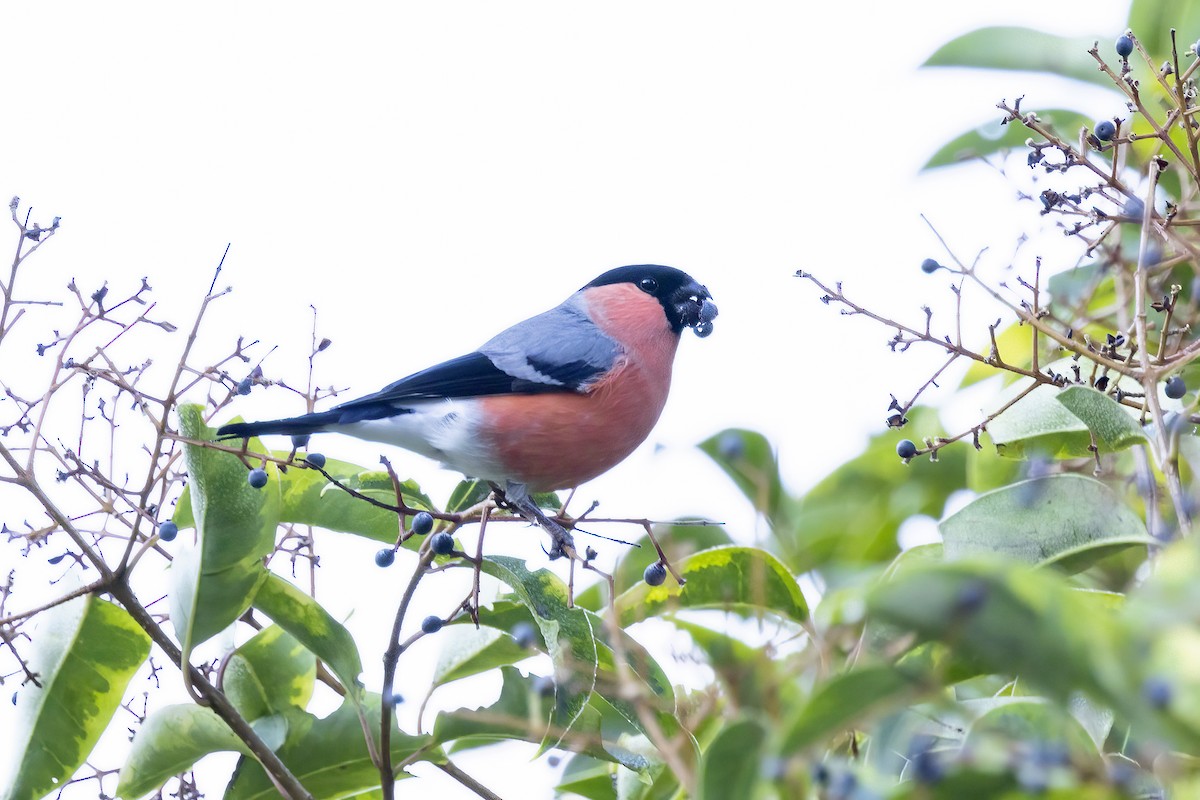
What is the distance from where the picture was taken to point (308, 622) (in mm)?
2164

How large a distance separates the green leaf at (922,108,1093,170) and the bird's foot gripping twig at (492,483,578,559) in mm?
1155

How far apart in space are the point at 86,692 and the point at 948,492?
203 cm

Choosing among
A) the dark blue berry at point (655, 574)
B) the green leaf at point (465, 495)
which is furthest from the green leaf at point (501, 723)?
the green leaf at point (465, 495)

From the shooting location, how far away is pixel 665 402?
361 cm

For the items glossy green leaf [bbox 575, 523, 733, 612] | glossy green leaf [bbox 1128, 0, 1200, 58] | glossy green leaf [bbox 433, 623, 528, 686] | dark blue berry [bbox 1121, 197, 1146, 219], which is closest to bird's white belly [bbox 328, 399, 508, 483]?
glossy green leaf [bbox 575, 523, 733, 612]

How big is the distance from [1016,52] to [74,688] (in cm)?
270

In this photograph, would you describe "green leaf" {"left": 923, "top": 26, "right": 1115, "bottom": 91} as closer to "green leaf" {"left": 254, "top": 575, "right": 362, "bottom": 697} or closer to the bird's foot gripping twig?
the bird's foot gripping twig

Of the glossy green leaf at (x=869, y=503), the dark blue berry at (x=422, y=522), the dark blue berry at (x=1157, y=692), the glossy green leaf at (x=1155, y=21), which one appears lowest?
the glossy green leaf at (x=869, y=503)

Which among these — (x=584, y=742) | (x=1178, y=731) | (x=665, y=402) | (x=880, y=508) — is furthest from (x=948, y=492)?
(x=1178, y=731)

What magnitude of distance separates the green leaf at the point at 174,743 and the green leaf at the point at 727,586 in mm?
718

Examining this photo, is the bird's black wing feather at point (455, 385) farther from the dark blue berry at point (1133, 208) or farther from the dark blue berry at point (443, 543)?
the dark blue berry at point (1133, 208)

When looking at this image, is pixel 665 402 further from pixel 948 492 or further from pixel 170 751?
pixel 170 751

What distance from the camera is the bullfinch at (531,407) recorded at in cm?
321

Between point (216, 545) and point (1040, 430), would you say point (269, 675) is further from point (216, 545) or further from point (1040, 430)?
point (1040, 430)
